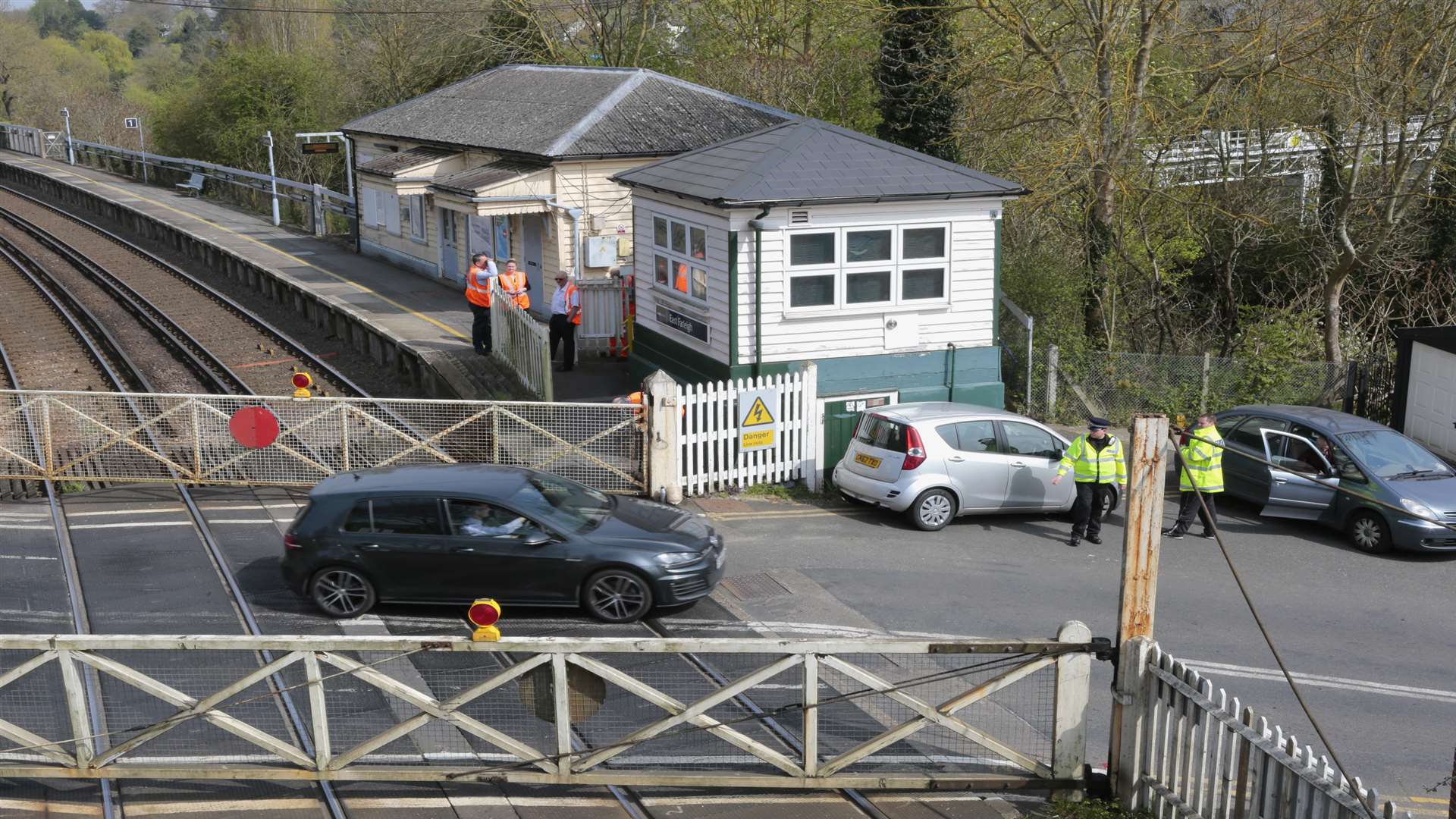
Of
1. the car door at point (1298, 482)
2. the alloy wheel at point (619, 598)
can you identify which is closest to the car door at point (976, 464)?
the car door at point (1298, 482)

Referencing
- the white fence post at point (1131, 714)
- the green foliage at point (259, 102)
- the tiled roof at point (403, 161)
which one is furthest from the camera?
the green foliage at point (259, 102)

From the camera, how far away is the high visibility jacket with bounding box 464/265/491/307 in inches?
851

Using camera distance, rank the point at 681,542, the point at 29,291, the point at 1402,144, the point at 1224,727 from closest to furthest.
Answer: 1. the point at 1224,727
2. the point at 681,542
3. the point at 1402,144
4. the point at 29,291

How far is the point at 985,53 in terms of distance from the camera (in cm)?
2592

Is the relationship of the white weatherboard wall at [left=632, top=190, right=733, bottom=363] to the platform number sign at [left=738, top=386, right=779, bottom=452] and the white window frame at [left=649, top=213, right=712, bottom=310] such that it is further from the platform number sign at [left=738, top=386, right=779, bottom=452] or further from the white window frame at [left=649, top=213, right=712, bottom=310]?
the platform number sign at [left=738, top=386, right=779, bottom=452]

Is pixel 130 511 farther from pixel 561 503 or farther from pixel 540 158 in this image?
pixel 540 158

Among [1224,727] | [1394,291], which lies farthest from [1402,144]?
[1224,727]

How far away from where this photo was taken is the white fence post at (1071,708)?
847 centimetres

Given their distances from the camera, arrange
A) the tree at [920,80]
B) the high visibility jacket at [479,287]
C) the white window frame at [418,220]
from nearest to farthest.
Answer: the high visibility jacket at [479,287], the tree at [920,80], the white window frame at [418,220]

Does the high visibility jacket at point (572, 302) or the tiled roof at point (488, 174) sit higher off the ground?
the tiled roof at point (488, 174)

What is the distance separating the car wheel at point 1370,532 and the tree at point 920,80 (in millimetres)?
12387

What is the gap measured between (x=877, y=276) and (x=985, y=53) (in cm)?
1025

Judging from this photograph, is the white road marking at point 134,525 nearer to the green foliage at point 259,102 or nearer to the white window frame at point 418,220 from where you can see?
the white window frame at point 418,220

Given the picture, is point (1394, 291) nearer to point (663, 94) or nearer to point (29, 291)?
point (663, 94)
